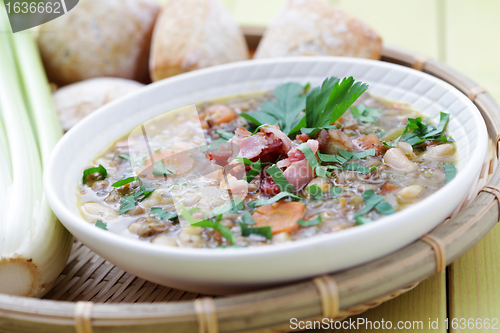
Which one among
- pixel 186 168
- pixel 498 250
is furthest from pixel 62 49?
pixel 498 250

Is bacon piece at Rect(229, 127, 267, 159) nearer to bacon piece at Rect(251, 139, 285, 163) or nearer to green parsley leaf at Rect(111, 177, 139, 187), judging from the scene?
bacon piece at Rect(251, 139, 285, 163)

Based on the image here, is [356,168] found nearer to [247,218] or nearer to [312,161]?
[312,161]

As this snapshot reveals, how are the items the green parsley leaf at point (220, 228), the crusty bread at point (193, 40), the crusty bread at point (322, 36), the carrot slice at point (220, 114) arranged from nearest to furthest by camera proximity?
the green parsley leaf at point (220, 228) < the carrot slice at point (220, 114) < the crusty bread at point (322, 36) < the crusty bread at point (193, 40)

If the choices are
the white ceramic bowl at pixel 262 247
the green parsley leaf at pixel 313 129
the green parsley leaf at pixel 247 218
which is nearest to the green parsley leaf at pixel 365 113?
the white ceramic bowl at pixel 262 247

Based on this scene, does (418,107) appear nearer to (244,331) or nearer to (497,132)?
(497,132)

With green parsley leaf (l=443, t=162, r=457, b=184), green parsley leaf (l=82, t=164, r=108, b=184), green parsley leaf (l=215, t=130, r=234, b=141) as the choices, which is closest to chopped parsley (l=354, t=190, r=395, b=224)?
green parsley leaf (l=443, t=162, r=457, b=184)

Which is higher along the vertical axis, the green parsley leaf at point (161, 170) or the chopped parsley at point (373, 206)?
the chopped parsley at point (373, 206)

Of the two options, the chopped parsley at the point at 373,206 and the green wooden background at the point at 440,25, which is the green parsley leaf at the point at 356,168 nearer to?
the chopped parsley at the point at 373,206
